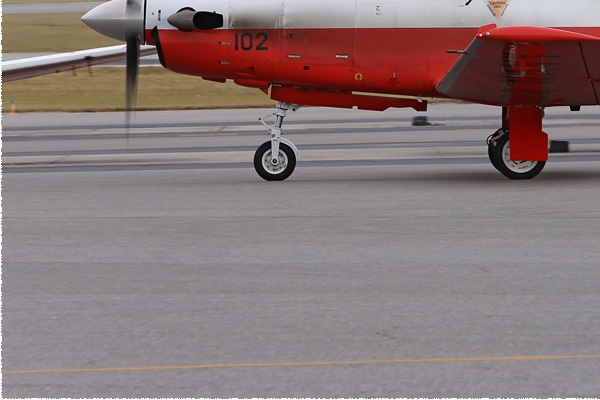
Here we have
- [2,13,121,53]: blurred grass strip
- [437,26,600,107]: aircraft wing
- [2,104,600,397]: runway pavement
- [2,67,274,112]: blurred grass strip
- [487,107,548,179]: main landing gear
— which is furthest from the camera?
[2,13,121,53]: blurred grass strip

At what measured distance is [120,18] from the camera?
35.6 ft

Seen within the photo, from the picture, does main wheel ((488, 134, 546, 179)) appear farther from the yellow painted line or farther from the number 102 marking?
the yellow painted line

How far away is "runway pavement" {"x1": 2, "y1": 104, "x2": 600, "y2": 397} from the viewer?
4961 millimetres

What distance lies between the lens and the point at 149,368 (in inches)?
199

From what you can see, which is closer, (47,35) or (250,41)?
(250,41)

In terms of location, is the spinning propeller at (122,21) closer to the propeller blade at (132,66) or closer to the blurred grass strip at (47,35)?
the propeller blade at (132,66)

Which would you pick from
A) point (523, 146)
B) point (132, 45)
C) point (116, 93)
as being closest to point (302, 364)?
point (523, 146)

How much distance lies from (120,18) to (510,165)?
14.6ft

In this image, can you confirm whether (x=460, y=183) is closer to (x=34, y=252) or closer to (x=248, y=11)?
(x=248, y=11)

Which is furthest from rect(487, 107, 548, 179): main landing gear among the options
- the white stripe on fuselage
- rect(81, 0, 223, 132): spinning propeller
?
rect(81, 0, 223, 132): spinning propeller

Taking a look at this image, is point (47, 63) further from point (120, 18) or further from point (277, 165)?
point (277, 165)

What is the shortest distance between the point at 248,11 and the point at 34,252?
4191mm

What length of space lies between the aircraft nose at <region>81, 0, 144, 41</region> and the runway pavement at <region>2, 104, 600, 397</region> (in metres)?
1.69

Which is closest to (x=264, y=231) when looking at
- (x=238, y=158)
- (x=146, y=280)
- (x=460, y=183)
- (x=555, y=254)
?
(x=146, y=280)
